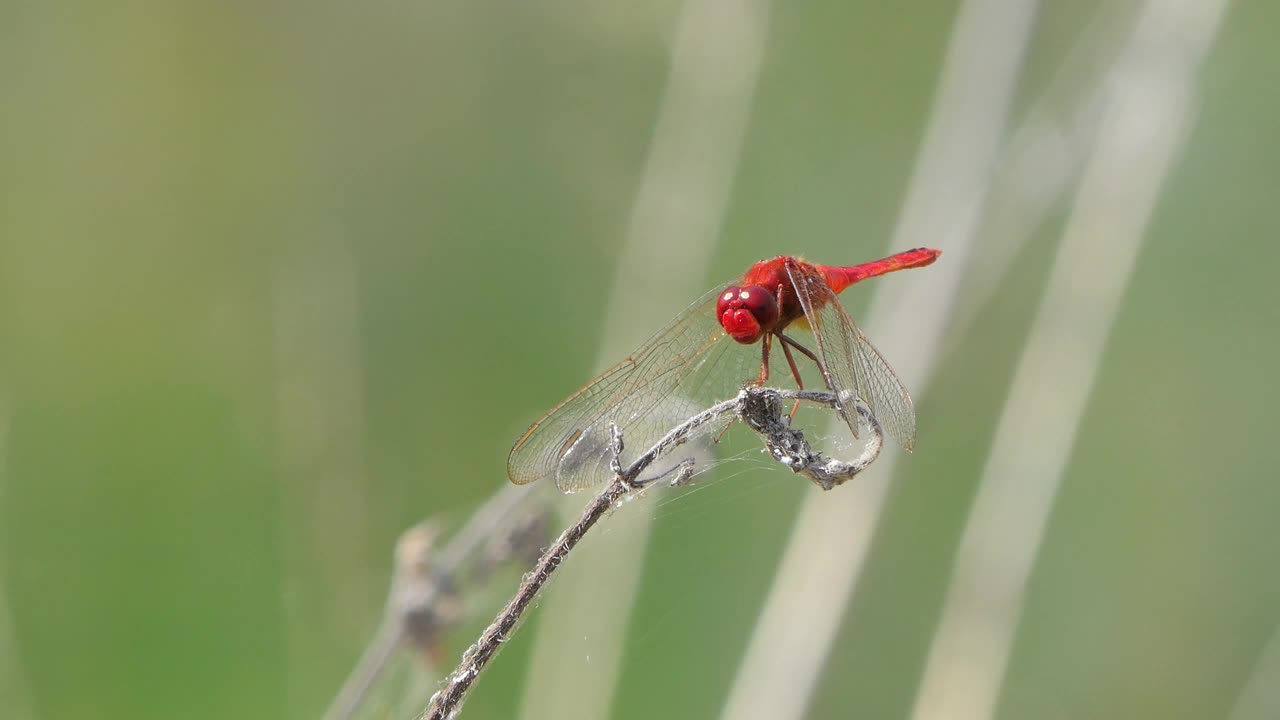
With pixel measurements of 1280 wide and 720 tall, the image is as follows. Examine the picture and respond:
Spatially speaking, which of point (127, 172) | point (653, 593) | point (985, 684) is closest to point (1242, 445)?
point (985, 684)

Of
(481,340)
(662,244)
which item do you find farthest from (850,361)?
(481,340)

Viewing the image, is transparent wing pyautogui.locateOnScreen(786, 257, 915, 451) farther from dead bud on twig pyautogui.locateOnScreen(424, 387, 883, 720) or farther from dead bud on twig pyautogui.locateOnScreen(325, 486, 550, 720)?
dead bud on twig pyautogui.locateOnScreen(325, 486, 550, 720)

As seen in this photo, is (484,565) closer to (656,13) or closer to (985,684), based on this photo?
(985,684)

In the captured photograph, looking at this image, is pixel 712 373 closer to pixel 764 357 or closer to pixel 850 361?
pixel 764 357

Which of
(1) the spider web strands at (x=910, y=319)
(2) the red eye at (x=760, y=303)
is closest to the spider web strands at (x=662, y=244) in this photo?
(1) the spider web strands at (x=910, y=319)

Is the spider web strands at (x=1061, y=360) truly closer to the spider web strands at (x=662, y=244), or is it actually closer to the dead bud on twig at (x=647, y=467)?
the spider web strands at (x=662, y=244)

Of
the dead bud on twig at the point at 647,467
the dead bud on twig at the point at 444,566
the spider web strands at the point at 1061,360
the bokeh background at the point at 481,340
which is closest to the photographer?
the dead bud on twig at the point at 647,467
